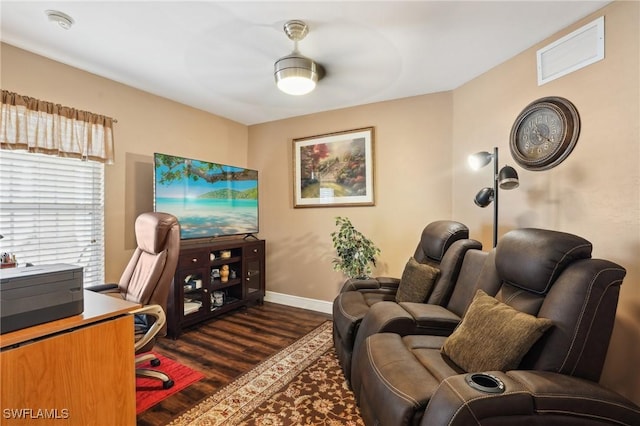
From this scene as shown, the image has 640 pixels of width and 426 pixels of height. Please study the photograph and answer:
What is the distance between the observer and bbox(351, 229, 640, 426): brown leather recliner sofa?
1.03m

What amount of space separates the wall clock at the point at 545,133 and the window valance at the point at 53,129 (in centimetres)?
350

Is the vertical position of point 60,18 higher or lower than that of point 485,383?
higher

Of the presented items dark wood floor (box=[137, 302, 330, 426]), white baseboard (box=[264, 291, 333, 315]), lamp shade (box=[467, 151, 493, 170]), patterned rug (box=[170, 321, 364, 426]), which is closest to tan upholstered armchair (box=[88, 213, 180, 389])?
dark wood floor (box=[137, 302, 330, 426])

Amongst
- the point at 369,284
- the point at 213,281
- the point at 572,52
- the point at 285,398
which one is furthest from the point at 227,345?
the point at 572,52

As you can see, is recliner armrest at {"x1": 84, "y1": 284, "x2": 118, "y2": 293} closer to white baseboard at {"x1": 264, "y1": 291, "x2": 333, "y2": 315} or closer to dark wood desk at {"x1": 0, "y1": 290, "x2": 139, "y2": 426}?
dark wood desk at {"x1": 0, "y1": 290, "x2": 139, "y2": 426}

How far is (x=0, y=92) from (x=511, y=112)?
3.86 meters

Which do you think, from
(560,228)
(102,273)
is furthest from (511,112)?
(102,273)

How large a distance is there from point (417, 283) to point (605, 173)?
134 centimetres

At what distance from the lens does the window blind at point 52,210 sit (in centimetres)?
225

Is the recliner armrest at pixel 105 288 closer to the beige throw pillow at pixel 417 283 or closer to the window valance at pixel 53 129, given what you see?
the window valance at pixel 53 129

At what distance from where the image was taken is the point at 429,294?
7.47 feet

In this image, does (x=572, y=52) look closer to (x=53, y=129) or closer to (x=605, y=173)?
(x=605, y=173)

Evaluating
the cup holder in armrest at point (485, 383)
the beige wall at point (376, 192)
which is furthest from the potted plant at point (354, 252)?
the cup holder in armrest at point (485, 383)

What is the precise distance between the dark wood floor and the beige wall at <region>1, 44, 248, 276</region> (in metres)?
1.04
